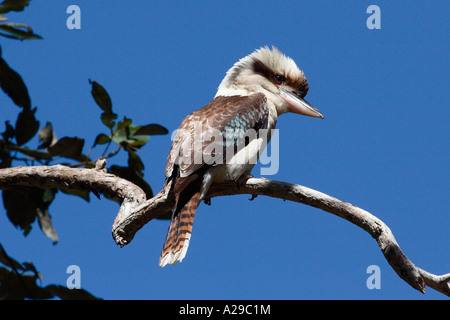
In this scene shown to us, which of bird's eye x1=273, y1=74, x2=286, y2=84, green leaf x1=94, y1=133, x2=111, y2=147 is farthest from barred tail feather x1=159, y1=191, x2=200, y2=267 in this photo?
bird's eye x1=273, y1=74, x2=286, y2=84

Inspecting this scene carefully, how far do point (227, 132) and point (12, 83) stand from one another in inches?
49.8

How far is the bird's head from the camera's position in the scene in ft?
13.9

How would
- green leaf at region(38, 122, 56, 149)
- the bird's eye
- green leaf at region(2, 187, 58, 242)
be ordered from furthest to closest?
the bird's eye, green leaf at region(2, 187, 58, 242), green leaf at region(38, 122, 56, 149)

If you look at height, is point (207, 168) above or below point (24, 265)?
above

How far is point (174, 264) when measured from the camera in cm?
325

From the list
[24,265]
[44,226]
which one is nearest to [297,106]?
[44,226]

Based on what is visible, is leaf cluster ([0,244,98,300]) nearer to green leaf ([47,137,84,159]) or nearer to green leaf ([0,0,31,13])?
green leaf ([47,137,84,159])

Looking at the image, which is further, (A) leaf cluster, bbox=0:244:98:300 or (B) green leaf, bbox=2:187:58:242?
(B) green leaf, bbox=2:187:58:242

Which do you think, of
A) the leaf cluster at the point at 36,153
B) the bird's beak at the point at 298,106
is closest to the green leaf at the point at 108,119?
the leaf cluster at the point at 36,153

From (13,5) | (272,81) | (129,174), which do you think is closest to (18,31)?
(13,5)

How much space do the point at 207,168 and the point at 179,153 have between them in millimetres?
198

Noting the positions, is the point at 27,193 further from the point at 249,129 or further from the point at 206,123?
the point at 249,129

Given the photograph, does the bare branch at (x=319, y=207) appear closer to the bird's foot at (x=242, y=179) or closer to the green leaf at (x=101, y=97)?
the bird's foot at (x=242, y=179)

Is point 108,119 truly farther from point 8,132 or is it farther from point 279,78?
point 279,78
